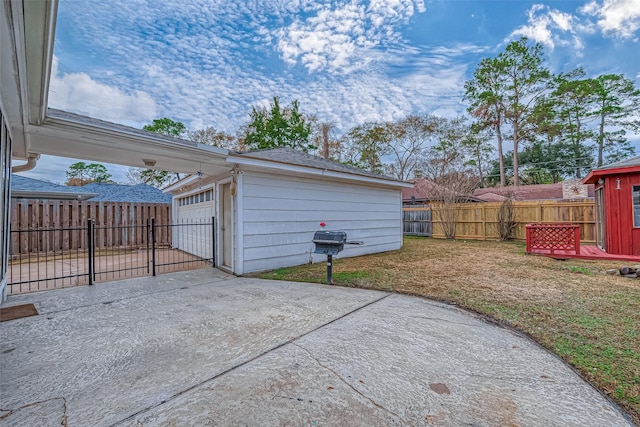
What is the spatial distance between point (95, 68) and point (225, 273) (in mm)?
6517

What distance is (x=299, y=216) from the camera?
6.84m

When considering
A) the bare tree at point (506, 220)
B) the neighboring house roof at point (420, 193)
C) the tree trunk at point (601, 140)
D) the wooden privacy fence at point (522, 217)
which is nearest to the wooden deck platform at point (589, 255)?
the wooden privacy fence at point (522, 217)


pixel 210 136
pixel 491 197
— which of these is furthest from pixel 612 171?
pixel 210 136

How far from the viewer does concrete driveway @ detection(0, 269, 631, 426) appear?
1.65m

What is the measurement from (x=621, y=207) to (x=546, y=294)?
580 centimetres

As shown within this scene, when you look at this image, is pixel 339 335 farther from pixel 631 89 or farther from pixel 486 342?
pixel 631 89

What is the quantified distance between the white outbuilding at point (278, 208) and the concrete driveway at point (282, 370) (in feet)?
8.05

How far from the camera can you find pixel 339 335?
9.05ft

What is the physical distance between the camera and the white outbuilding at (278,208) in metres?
5.83

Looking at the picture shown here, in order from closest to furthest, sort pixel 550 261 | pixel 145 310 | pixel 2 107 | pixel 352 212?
pixel 2 107
pixel 145 310
pixel 550 261
pixel 352 212

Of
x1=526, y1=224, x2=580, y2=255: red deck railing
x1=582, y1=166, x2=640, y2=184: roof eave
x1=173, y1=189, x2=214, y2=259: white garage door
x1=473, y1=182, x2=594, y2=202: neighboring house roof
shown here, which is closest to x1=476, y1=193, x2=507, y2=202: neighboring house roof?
x1=473, y1=182, x2=594, y2=202: neighboring house roof

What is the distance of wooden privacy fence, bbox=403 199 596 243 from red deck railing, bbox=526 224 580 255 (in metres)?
3.87

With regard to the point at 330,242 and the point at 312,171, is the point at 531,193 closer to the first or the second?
the point at 312,171

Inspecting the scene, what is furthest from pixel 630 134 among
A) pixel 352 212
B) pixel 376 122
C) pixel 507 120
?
pixel 352 212
